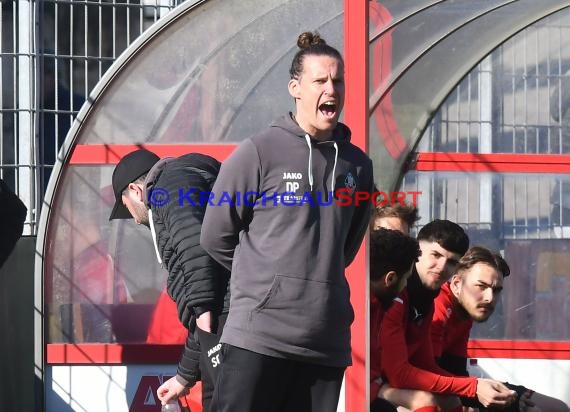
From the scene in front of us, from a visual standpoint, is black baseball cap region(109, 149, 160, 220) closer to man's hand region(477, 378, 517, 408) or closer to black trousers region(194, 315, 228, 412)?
black trousers region(194, 315, 228, 412)

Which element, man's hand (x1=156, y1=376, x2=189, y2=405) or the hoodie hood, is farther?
man's hand (x1=156, y1=376, x2=189, y2=405)

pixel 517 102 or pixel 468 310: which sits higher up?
pixel 517 102

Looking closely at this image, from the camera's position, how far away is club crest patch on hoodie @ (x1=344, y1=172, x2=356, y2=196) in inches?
134

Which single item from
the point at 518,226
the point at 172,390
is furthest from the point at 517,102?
the point at 172,390

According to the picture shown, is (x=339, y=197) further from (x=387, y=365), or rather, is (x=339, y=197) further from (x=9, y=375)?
(x=9, y=375)

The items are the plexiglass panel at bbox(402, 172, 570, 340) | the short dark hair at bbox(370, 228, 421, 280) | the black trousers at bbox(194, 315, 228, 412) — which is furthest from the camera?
the plexiglass panel at bbox(402, 172, 570, 340)

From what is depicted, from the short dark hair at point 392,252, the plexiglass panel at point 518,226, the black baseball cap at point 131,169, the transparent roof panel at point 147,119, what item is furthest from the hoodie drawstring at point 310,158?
the plexiglass panel at point 518,226

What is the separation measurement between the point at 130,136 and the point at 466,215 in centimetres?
191

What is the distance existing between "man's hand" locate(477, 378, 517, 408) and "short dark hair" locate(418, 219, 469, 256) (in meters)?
0.68

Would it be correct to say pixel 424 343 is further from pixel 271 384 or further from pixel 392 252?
pixel 271 384

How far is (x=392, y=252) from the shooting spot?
183 inches

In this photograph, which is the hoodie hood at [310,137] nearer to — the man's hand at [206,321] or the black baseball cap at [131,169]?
the man's hand at [206,321]

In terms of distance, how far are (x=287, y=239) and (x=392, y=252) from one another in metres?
1.43

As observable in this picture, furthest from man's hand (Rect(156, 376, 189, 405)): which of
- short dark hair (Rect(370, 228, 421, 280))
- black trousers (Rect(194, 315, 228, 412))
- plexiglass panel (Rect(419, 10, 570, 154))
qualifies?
plexiglass panel (Rect(419, 10, 570, 154))
